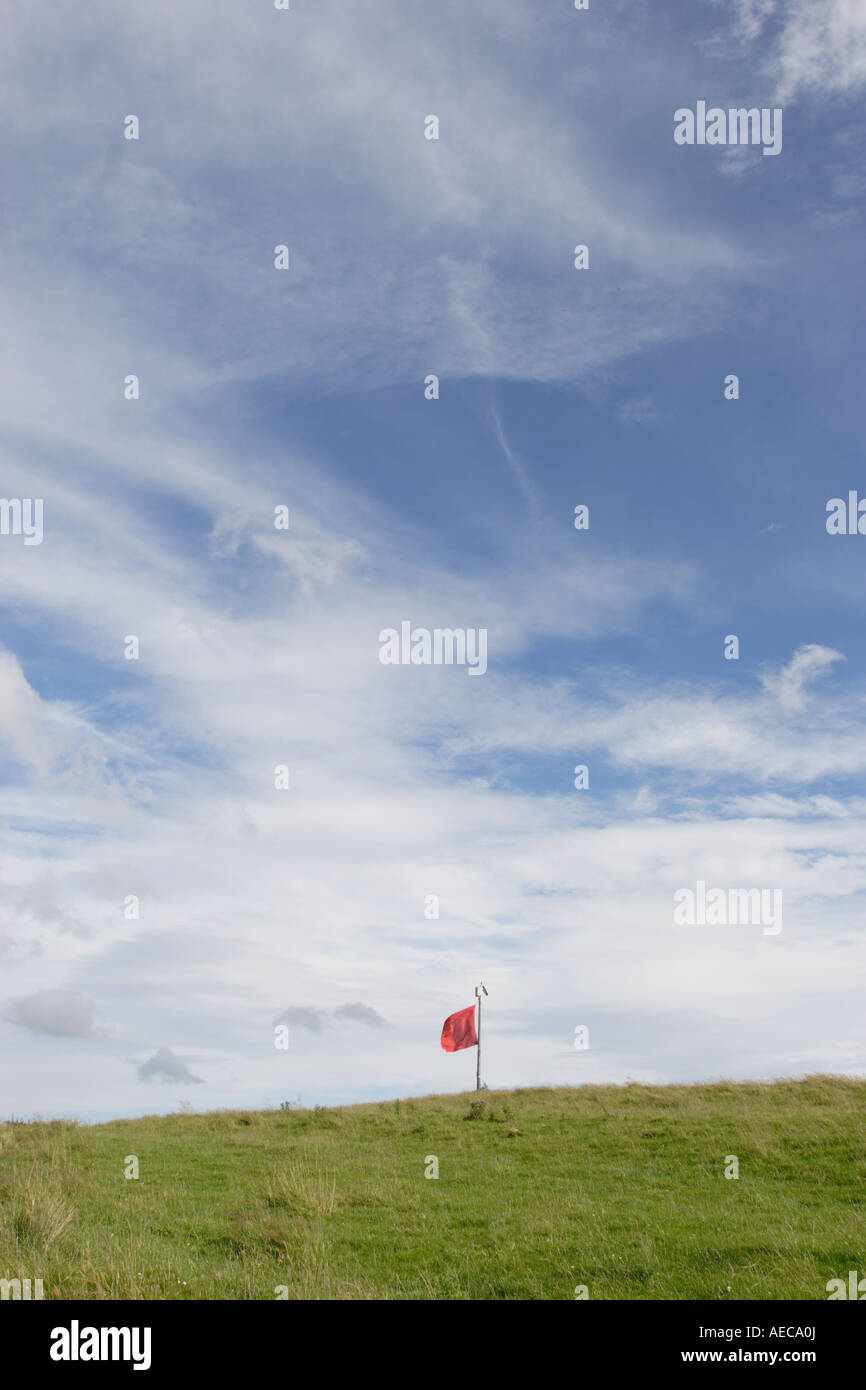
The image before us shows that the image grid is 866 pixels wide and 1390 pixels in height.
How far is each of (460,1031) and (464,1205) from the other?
21.2m

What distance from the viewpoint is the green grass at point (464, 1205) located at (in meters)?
13.4

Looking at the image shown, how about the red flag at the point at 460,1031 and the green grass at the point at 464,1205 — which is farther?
the red flag at the point at 460,1031

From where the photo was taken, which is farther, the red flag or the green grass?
the red flag

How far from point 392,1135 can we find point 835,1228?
50.0ft

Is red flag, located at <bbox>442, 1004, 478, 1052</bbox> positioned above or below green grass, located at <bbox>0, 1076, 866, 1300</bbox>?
above

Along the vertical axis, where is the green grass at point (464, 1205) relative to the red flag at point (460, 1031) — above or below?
below

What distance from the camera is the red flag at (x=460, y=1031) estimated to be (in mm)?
38656

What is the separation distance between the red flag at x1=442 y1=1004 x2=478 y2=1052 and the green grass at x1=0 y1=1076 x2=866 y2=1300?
8.17m

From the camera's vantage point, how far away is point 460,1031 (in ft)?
128

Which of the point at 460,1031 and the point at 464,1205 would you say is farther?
the point at 460,1031

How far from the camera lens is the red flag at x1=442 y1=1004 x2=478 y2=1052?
3866cm

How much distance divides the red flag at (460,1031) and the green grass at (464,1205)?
8.17 m

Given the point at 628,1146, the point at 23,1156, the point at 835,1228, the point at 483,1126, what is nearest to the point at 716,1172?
the point at 628,1146

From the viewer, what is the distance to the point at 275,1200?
18.3m
